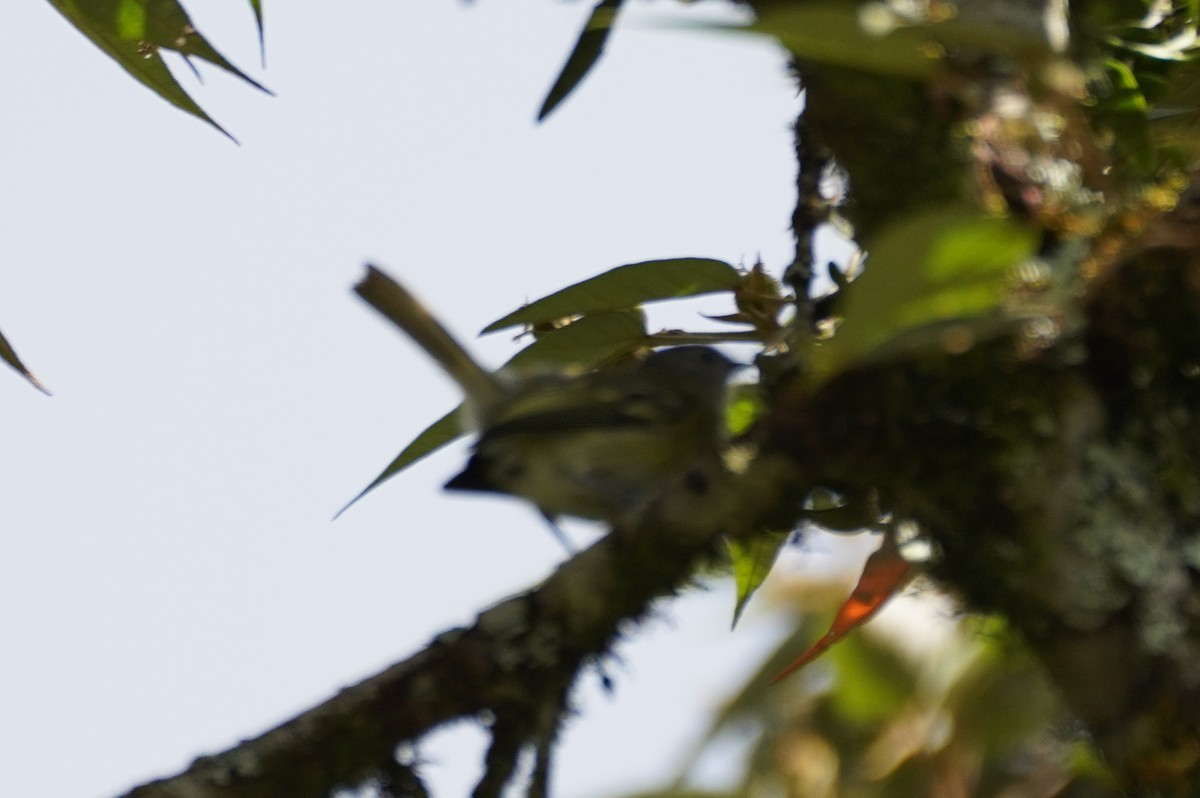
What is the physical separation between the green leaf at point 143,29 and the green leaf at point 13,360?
1.84ft

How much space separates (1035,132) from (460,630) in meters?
1.04

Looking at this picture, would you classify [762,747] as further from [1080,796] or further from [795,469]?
[795,469]

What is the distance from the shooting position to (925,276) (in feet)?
4.16

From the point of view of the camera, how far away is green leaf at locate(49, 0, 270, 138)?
2.62m

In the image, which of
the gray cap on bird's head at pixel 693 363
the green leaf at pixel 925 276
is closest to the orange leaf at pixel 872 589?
the green leaf at pixel 925 276

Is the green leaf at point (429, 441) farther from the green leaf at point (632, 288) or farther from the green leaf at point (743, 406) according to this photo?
the green leaf at point (743, 406)

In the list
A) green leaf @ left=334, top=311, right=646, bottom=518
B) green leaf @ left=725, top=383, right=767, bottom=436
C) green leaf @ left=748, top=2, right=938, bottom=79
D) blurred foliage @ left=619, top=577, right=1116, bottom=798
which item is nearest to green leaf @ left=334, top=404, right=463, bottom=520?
green leaf @ left=334, top=311, right=646, bottom=518

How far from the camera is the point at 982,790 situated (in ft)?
22.3

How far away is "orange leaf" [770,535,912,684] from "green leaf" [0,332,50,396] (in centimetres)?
150

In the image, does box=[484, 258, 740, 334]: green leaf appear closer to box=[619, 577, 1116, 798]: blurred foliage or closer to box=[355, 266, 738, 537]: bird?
box=[355, 266, 738, 537]: bird

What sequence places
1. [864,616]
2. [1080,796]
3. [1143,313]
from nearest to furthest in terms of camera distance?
[1143,313] < [864,616] < [1080,796]

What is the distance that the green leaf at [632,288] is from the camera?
8.28ft

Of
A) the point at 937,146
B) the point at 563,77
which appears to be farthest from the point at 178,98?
the point at 937,146

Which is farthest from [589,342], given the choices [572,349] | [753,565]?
[753,565]
